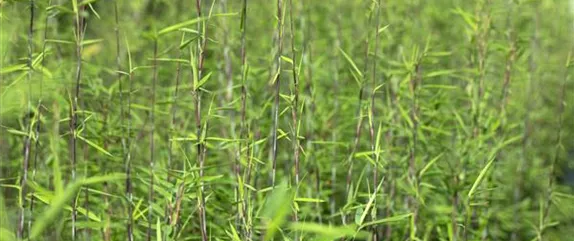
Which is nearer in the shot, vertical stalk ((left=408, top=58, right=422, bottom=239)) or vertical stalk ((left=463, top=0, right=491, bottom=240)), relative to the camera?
vertical stalk ((left=408, top=58, right=422, bottom=239))

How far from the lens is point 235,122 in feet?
10.2

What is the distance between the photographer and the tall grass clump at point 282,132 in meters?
2.09

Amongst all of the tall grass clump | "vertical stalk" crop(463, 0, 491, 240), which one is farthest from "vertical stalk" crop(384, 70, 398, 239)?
"vertical stalk" crop(463, 0, 491, 240)

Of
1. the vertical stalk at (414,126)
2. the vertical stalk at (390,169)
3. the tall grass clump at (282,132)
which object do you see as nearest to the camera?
the tall grass clump at (282,132)

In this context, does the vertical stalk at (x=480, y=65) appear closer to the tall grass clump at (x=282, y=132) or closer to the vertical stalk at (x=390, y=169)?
the tall grass clump at (x=282, y=132)

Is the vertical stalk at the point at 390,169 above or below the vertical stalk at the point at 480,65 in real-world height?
below

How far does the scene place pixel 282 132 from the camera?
2.07 meters

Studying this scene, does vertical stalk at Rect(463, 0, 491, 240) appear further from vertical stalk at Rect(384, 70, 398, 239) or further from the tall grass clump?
vertical stalk at Rect(384, 70, 398, 239)

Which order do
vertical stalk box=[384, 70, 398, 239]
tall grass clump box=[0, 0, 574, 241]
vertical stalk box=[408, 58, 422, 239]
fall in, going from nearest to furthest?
tall grass clump box=[0, 0, 574, 241], vertical stalk box=[408, 58, 422, 239], vertical stalk box=[384, 70, 398, 239]

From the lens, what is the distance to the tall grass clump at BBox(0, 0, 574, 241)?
2086mm

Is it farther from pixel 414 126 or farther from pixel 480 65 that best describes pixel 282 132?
pixel 480 65

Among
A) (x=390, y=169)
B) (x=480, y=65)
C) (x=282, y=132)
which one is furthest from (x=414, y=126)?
(x=282, y=132)

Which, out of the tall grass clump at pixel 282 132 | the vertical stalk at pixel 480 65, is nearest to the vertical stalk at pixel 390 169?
the tall grass clump at pixel 282 132

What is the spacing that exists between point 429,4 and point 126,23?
4.77 ft
